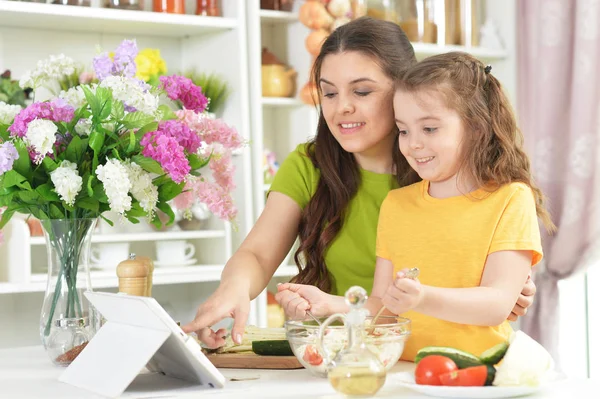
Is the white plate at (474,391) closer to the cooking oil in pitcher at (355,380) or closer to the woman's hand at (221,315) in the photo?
the cooking oil in pitcher at (355,380)

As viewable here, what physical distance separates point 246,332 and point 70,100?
0.51m

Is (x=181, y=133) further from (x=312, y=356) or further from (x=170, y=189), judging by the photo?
(x=312, y=356)

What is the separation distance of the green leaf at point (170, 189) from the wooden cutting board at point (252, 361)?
1.01 ft

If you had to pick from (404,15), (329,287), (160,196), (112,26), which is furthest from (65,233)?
(404,15)

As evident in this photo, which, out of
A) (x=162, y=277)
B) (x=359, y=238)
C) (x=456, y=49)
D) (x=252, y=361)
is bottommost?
(x=162, y=277)

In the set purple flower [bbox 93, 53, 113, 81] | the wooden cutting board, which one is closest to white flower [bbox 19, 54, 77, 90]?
purple flower [bbox 93, 53, 113, 81]

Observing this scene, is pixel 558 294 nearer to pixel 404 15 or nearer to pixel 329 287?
pixel 404 15

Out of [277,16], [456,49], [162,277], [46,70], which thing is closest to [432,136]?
[46,70]

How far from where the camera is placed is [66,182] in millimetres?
1436

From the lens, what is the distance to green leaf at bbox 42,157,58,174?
1461mm

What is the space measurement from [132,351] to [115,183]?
0.31 meters

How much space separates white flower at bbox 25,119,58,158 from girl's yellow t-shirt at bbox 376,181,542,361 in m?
0.63

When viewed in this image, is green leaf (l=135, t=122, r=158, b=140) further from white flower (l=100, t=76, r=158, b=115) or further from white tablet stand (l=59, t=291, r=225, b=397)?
white tablet stand (l=59, t=291, r=225, b=397)

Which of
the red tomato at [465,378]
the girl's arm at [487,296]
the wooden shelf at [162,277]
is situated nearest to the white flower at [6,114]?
the girl's arm at [487,296]
